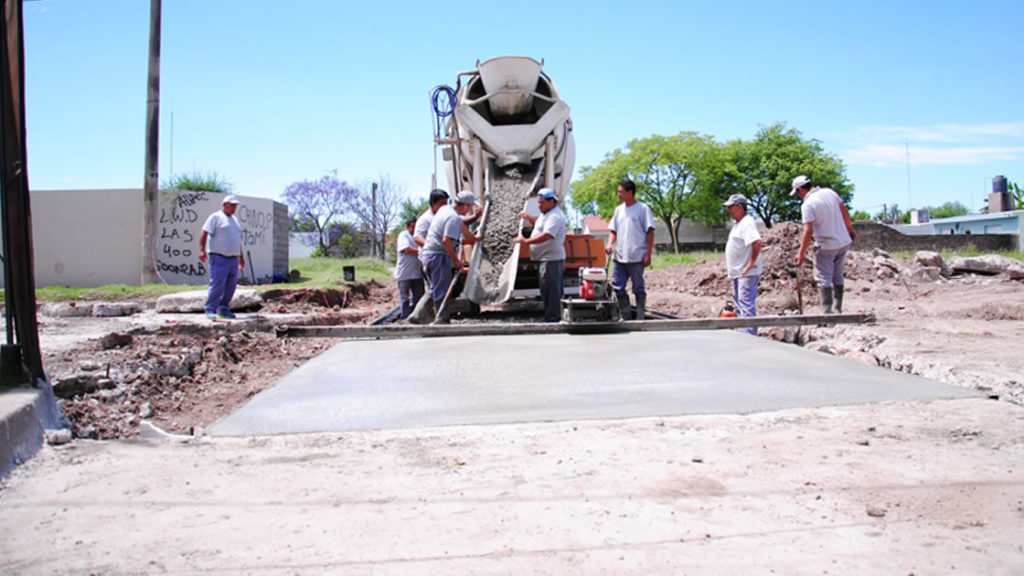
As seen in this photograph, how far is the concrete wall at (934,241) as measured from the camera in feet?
106

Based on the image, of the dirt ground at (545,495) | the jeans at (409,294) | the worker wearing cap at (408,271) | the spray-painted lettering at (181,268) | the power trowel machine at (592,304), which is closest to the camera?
the dirt ground at (545,495)

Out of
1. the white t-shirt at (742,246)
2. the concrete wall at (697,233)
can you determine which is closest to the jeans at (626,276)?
the white t-shirt at (742,246)

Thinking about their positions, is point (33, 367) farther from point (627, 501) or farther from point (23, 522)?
point (627, 501)

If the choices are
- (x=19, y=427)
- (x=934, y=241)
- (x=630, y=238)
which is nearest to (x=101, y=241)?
(x=630, y=238)

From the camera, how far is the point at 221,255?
8742 millimetres

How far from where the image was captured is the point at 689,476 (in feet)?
9.43

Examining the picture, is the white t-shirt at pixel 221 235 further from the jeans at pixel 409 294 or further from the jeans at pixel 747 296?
the jeans at pixel 747 296

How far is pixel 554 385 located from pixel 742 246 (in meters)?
3.54

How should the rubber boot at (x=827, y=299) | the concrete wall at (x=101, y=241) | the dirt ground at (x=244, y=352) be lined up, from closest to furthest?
1. the dirt ground at (x=244, y=352)
2. the rubber boot at (x=827, y=299)
3. the concrete wall at (x=101, y=241)

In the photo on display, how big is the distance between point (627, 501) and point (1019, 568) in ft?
3.97

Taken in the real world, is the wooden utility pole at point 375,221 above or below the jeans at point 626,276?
above

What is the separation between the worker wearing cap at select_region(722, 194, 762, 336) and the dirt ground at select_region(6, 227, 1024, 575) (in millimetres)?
2714

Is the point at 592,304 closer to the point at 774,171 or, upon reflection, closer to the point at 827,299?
the point at 827,299

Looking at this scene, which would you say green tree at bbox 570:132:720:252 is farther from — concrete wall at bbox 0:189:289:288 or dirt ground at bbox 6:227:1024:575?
dirt ground at bbox 6:227:1024:575
